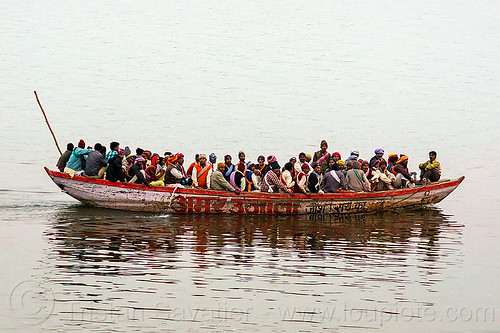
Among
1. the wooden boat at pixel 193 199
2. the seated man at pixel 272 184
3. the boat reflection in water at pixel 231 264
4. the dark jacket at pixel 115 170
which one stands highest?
the dark jacket at pixel 115 170

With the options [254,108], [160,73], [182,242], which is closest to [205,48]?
[160,73]

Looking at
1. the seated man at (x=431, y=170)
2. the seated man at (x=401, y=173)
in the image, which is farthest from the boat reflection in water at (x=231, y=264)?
the seated man at (x=431, y=170)

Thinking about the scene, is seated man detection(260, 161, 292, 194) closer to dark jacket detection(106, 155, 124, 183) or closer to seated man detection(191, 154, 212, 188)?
seated man detection(191, 154, 212, 188)

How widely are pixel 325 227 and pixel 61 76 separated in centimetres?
4039

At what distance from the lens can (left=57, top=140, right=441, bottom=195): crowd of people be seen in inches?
806

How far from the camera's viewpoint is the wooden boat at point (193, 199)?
20297 mm

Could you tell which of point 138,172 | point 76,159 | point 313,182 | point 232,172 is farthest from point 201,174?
point 76,159

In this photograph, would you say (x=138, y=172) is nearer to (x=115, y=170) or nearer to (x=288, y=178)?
(x=115, y=170)

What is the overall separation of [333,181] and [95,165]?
6333 millimetres

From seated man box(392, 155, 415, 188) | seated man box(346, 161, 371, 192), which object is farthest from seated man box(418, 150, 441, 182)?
seated man box(346, 161, 371, 192)

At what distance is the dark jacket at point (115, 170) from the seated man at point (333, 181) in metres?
5.34

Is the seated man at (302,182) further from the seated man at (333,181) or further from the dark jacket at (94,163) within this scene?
the dark jacket at (94,163)

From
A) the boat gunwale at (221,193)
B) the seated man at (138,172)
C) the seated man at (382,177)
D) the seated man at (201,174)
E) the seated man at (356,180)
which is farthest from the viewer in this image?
the seated man at (382,177)

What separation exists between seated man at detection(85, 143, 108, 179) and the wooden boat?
44cm
